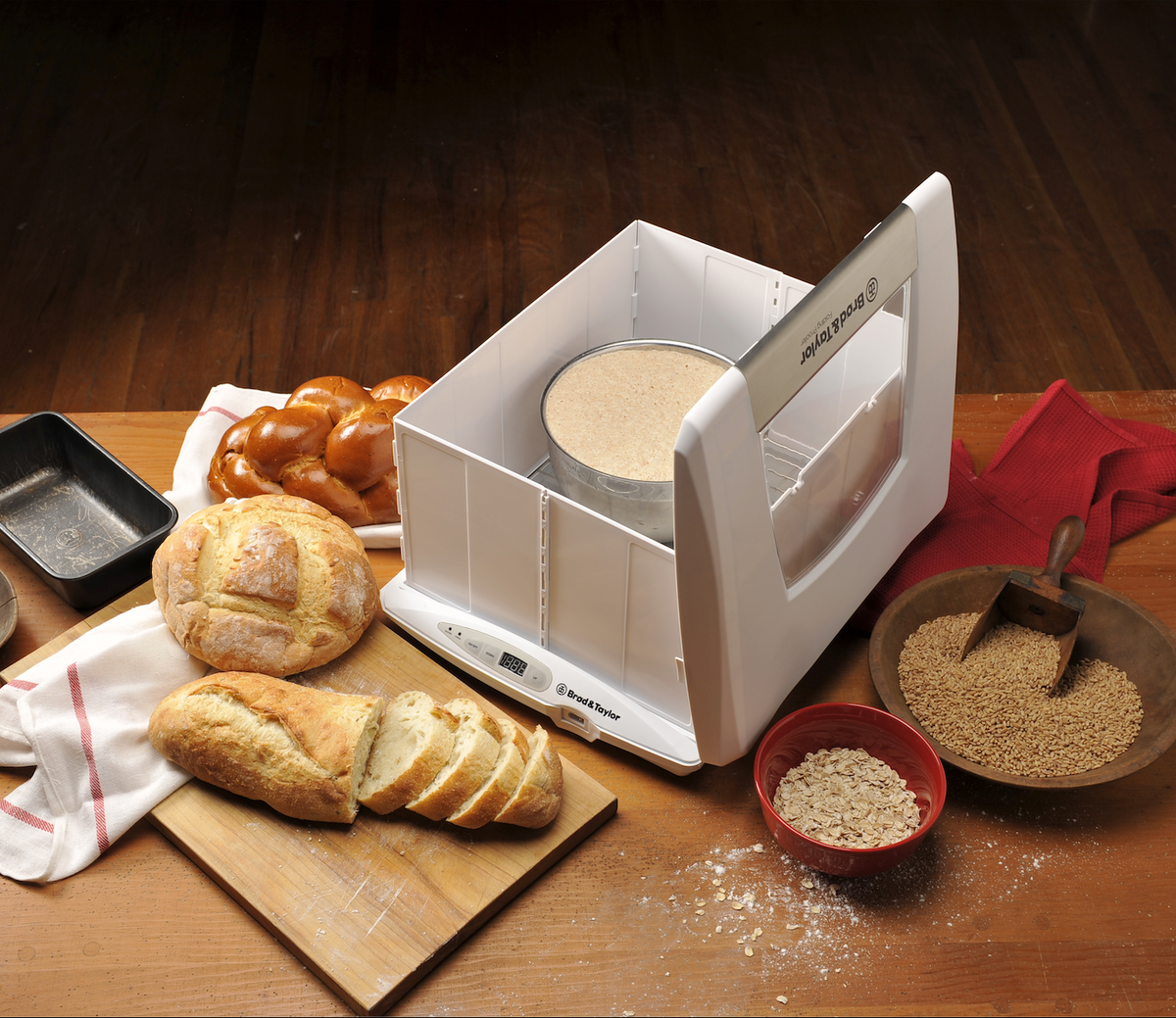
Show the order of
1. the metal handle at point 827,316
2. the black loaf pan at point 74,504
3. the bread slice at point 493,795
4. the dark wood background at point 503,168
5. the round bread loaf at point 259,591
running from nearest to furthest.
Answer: the metal handle at point 827,316 < the bread slice at point 493,795 < the round bread loaf at point 259,591 < the black loaf pan at point 74,504 < the dark wood background at point 503,168

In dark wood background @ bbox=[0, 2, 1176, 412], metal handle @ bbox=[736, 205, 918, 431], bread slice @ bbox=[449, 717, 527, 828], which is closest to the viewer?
metal handle @ bbox=[736, 205, 918, 431]

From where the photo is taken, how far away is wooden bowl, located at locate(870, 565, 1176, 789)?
0.96 m

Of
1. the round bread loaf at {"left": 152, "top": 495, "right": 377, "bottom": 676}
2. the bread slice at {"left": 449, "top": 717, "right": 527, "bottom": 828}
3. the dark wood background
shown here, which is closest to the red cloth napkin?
the bread slice at {"left": 449, "top": 717, "right": 527, "bottom": 828}

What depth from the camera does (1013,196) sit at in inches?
101

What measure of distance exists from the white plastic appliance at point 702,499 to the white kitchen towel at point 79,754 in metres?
0.25

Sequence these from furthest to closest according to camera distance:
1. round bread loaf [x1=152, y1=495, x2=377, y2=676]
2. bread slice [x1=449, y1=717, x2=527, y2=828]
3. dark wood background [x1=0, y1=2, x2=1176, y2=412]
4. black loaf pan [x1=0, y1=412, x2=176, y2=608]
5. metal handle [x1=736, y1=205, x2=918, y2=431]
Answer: dark wood background [x1=0, y1=2, x2=1176, y2=412] → black loaf pan [x1=0, y1=412, x2=176, y2=608] → round bread loaf [x1=152, y1=495, x2=377, y2=676] → bread slice [x1=449, y1=717, x2=527, y2=828] → metal handle [x1=736, y1=205, x2=918, y2=431]

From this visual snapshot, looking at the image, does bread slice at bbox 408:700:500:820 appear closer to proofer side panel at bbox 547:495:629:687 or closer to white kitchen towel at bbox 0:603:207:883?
proofer side panel at bbox 547:495:629:687

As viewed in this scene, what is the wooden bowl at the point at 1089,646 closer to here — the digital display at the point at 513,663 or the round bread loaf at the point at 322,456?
the digital display at the point at 513,663

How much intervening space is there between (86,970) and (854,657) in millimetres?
724

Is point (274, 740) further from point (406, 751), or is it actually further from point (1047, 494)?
point (1047, 494)

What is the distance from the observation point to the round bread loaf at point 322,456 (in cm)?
121

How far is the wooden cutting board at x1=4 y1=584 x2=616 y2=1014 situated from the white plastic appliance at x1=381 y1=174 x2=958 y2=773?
0.40 feet

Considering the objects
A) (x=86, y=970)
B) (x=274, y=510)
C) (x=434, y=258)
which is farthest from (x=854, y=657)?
(x=434, y=258)

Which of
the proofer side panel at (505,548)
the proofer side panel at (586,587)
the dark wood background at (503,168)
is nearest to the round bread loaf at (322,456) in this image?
the proofer side panel at (505,548)
